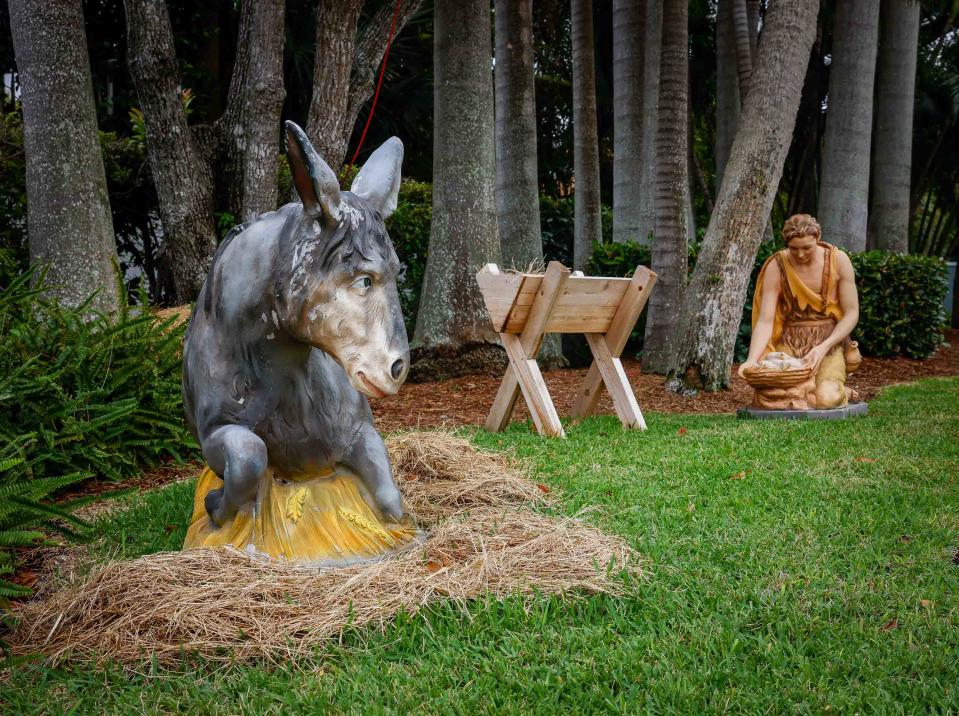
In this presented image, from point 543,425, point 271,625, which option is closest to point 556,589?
point 271,625

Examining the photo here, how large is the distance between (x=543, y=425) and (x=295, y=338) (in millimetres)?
3624

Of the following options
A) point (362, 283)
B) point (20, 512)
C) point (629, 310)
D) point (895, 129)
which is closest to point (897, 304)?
point (895, 129)

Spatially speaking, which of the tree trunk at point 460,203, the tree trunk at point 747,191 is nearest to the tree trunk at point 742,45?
the tree trunk at point 747,191

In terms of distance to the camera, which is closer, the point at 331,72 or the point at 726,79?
the point at 331,72

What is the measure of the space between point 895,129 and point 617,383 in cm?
1121

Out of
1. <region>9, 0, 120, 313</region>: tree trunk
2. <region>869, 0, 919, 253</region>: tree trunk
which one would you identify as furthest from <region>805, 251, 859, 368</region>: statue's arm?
<region>869, 0, 919, 253</region>: tree trunk

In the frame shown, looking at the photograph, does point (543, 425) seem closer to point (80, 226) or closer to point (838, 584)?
point (838, 584)

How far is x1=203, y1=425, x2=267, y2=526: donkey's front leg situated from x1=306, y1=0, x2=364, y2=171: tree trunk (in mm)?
4759

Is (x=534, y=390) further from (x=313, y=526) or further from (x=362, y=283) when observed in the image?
(x=362, y=283)

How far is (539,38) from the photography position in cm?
2136

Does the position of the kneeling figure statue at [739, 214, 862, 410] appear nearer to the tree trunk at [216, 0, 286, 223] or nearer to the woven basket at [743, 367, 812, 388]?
the woven basket at [743, 367, 812, 388]

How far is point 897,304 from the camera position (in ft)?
42.6

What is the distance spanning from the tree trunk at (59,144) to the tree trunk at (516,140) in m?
5.26

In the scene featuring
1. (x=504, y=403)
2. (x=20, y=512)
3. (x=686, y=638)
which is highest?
(x=20, y=512)
